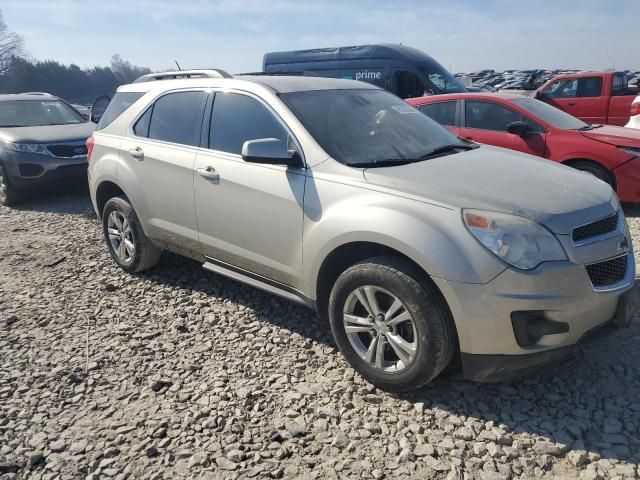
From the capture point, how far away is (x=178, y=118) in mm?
4137

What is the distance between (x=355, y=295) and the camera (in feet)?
9.72

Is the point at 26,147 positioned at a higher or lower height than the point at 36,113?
lower

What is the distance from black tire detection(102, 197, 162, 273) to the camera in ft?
15.0

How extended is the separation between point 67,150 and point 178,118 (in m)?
4.71

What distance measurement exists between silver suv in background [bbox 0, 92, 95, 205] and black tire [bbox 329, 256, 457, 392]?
646 centimetres

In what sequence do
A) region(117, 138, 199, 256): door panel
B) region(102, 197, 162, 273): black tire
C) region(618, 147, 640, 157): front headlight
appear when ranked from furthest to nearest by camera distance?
region(618, 147, 640, 157): front headlight, region(102, 197, 162, 273): black tire, region(117, 138, 199, 256): door panel

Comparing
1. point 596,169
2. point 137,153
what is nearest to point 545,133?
point 596,169

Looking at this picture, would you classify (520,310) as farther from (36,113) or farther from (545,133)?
(36,113)

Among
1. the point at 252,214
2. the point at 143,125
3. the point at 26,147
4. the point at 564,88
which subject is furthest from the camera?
the point at 564,88

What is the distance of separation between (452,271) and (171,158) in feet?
7.98

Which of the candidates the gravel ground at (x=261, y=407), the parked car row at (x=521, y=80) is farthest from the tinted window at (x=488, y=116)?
the parked car row at (x=521, y=80)

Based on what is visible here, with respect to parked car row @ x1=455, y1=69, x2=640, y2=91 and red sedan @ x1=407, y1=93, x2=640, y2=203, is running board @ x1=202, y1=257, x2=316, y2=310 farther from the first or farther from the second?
parked car row @ x1=455, y1=69, x2=640, y2=91

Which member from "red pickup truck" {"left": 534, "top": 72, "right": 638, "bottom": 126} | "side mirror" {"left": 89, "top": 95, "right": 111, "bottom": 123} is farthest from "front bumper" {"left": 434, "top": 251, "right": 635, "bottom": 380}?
"red pickup truck" {"left": 534, "top": 72, "right": 638, "bottom": 126}

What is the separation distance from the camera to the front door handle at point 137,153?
430 cm
